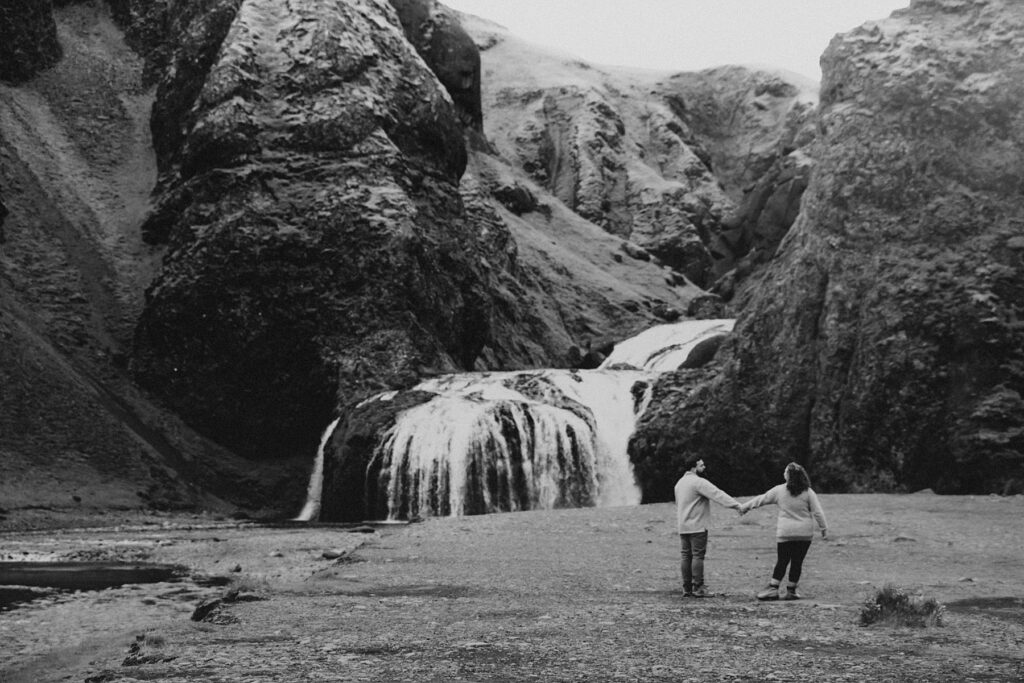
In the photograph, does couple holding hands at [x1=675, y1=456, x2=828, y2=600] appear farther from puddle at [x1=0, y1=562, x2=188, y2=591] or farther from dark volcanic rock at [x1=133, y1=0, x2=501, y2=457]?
dark volcanic rock at [x1=133, y1=0, x2=501, y2=457]

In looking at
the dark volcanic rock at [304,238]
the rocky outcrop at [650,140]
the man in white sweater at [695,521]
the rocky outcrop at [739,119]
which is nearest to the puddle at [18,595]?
the man in white sweater at [695,521]

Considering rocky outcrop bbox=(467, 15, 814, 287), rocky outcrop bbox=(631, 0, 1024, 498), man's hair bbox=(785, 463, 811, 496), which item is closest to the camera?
man's hair bbox=(785, 463, 811, 496)

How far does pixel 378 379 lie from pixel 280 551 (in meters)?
27.1

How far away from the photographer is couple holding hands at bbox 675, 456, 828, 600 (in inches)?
559

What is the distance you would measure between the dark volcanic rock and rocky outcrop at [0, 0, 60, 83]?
724 inches

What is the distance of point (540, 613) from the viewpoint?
12938 millimetres

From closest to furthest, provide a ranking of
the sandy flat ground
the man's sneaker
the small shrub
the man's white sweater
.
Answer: the sandy flat ground
the small shrub
the man's sneaker
the man's white sweater

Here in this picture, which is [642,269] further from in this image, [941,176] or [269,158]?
[941,176]

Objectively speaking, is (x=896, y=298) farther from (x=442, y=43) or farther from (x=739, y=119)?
(x=739, y=119)

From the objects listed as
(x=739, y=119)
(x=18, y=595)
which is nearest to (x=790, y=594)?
(x=18, y=595)

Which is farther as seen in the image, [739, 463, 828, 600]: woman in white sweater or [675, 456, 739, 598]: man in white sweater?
[675, 456, 739, 598]: man in white sweater

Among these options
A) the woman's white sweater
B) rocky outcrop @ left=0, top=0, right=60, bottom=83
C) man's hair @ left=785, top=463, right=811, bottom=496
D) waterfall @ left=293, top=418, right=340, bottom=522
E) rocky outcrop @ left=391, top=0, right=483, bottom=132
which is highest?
rocky outcrop @ left=391, top=0, right=483, bottom=132

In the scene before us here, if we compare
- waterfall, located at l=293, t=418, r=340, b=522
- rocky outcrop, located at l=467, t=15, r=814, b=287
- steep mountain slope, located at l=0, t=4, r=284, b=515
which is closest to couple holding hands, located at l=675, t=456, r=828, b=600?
→ steep mountain slope, located at l=0, t=4, r=284, b=515

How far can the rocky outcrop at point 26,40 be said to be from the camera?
72.5 meters
